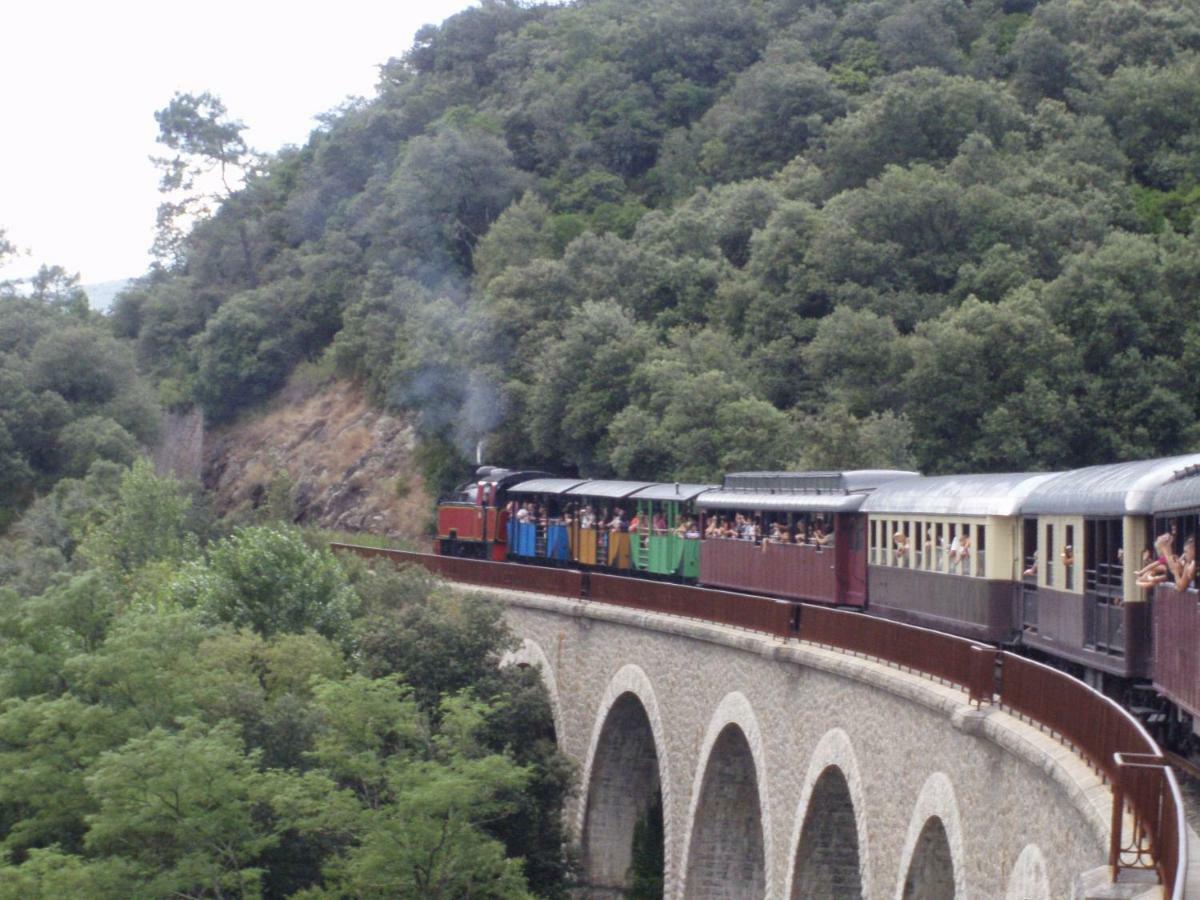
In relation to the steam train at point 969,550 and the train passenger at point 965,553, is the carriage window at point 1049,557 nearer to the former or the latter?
the steam train at point 969,550

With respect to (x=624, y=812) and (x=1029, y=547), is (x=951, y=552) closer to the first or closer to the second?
(x=1029, y=547)

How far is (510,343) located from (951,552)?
35759 mm

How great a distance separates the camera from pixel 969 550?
18.9 meters

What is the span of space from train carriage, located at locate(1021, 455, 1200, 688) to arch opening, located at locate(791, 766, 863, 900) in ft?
9.71

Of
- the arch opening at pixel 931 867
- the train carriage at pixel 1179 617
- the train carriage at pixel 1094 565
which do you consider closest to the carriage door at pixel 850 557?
the train carriage at pixel 1094 565

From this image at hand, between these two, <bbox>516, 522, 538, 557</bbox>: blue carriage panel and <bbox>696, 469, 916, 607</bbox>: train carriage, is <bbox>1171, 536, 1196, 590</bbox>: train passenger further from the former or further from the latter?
<bbox>516, 522, 538, 557</bbox>: blue carriage panel

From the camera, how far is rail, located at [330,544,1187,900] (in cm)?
873

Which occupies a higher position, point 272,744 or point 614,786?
point 272,744

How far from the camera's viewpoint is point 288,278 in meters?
72.2

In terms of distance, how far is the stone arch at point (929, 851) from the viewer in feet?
47.8

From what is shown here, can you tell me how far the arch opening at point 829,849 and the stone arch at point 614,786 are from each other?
345 inches

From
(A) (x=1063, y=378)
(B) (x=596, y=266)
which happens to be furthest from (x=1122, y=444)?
(B) (x=596, y=266)

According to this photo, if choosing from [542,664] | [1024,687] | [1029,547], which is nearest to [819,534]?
[1029,547]

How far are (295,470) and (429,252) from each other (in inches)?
411
